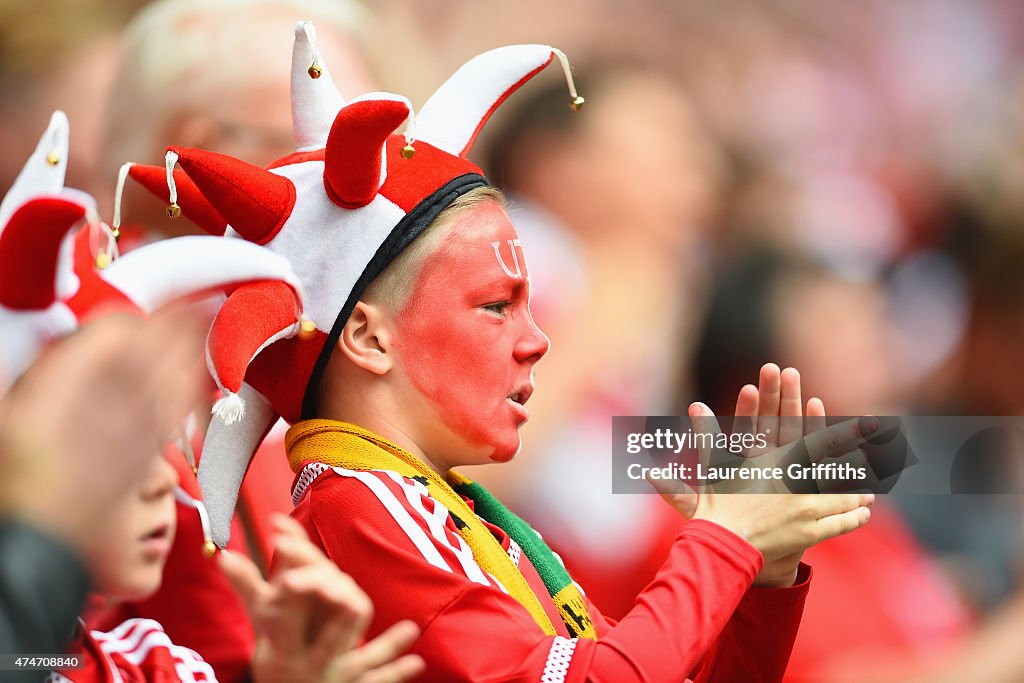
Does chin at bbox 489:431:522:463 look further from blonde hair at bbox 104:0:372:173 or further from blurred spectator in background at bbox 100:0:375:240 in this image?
blonde hair at bbox 104:0:372:173

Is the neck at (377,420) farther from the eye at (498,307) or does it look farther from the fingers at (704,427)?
the fingers at (704,427)

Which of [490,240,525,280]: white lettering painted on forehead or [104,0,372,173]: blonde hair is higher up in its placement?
[104,0,372,173]: blonde hair

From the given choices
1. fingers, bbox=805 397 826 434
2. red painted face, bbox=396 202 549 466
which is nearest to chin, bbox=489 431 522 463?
red painted face, bbox=396 202 549 466

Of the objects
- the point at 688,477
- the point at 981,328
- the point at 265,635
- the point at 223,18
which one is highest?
the point at 223,18

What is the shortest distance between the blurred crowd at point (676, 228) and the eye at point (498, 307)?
1.72ft

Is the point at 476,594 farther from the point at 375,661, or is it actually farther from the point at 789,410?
the point at 789,410

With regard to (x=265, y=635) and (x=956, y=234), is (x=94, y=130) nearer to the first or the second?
(x=265, y=635)

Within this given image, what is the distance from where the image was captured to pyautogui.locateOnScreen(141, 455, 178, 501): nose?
1289 millimetres

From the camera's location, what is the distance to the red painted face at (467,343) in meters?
1.62

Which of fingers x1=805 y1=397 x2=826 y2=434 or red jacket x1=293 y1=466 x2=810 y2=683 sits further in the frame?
fingers x1=805 y1=397 x2=826 y2=434

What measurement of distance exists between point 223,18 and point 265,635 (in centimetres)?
139

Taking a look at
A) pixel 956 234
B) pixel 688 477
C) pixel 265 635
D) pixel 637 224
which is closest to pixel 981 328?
pixel 956 234

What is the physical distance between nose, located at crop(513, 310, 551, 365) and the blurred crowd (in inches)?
20.5

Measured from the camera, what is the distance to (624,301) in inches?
112
